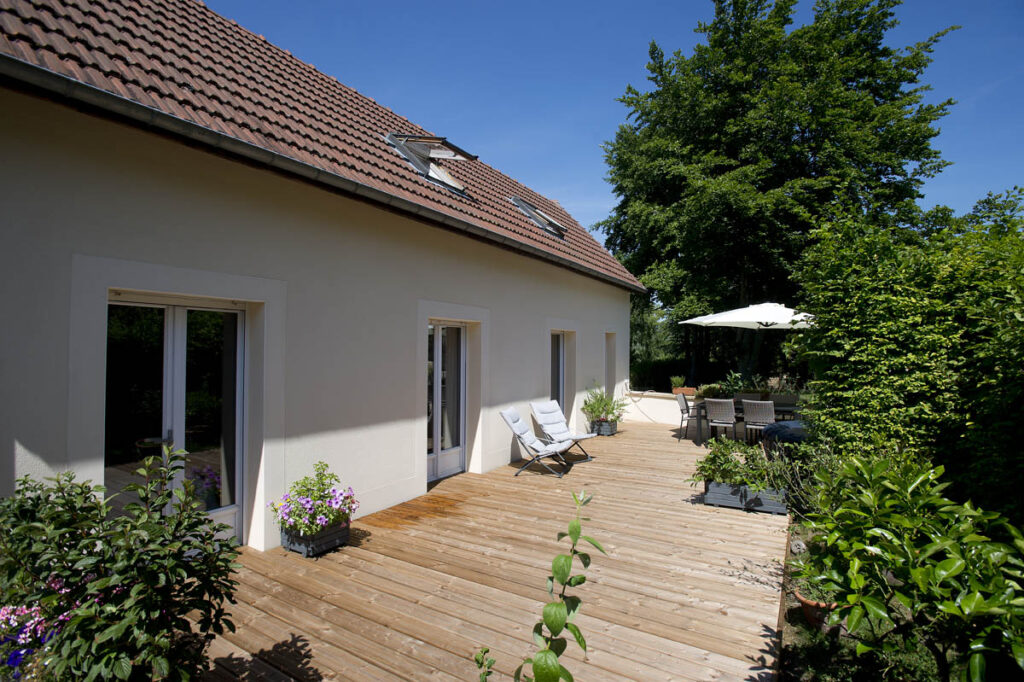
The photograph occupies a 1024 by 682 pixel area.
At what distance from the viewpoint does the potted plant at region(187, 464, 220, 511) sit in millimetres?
4559

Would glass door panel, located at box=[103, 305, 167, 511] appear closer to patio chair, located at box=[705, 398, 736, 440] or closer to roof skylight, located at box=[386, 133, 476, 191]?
roof skylight, located at box=[386, 133, 476, 191]

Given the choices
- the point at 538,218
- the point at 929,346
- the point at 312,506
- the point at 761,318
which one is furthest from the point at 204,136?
the point at 761,318

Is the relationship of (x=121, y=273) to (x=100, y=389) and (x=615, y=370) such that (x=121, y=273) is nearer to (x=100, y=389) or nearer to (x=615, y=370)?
(x=100, y=389)

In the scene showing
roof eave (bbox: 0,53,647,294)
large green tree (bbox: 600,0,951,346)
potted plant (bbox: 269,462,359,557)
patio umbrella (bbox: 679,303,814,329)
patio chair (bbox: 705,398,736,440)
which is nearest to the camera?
roof eave (bbox: 0,53,647,294)

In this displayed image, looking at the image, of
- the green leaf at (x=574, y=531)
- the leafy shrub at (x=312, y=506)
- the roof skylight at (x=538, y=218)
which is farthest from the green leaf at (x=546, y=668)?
the roof skylight at (x=538, y=218)

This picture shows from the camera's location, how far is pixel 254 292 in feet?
15.3

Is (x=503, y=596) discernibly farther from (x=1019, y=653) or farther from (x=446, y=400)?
(x=446, y=400)

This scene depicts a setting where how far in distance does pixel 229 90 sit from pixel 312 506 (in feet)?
13.5

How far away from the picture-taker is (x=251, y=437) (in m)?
4.81

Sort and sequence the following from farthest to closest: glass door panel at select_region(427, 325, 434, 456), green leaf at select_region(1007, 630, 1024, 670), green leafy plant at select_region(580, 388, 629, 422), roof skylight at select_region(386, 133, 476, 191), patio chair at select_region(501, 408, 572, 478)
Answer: green leafy plant at select_region(580, 388, 629, 422) → patio chair at select_region(501, 408, 572, 478) → roof skylight at select_region(386, 133, 476, 191) → glass door panel at select_region(427, 325, 434, 456) → green leaf at select_region(1007, 630, 1024, 670)

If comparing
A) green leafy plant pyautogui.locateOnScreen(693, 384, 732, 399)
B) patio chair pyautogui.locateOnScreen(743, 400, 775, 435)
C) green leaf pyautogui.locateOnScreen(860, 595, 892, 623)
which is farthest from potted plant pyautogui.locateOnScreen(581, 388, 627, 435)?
green leaf pyautogui.locateOnScreen(860, 595, 892, 623)

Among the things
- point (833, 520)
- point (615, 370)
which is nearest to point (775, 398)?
point (615, 370)

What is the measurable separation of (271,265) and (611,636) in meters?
4.23

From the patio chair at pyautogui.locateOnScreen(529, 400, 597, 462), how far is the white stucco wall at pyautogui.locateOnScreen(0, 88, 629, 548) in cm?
72
